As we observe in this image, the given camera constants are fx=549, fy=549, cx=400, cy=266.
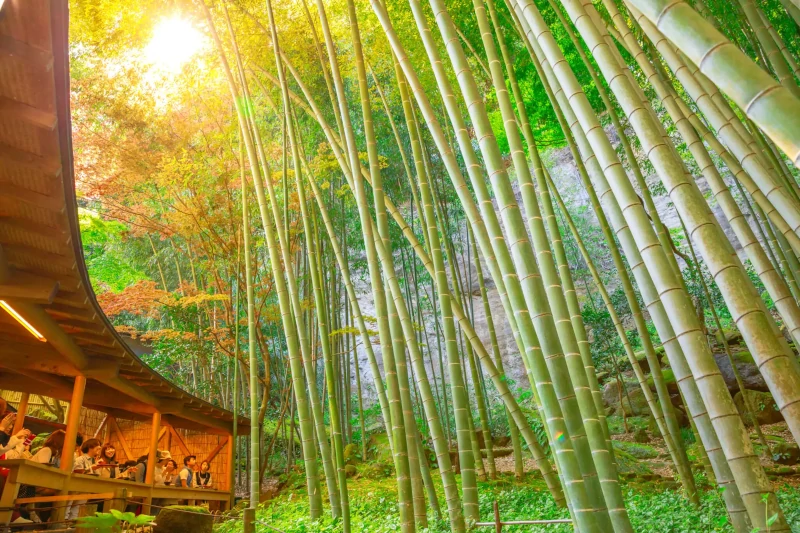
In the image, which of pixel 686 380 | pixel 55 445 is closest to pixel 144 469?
pixel 55 445

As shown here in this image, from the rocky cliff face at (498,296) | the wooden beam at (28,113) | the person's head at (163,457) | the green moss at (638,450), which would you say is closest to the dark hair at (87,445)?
the person's head at (163,457)

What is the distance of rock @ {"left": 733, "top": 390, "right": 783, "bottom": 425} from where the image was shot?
7.72 metres

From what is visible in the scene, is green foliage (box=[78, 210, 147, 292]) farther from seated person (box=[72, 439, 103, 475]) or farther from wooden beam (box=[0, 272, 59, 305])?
wooden beam (box=[0, 272, 59, 305])

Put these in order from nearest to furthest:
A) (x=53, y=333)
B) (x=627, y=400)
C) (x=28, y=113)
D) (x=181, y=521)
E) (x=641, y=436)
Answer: (x=28, y=113), (x=53, y=333), (x=181, y=521), (x=641, y=436), (x=627, y=400)

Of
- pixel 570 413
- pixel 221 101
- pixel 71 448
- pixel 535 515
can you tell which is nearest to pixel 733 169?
pixel 570 413

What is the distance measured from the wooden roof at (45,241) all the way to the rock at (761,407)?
745 cm

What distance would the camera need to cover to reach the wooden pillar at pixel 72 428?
4.12 m

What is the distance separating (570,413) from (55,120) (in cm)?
222

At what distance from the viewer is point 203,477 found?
6.61 meters

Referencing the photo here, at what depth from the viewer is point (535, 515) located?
12.3 feet

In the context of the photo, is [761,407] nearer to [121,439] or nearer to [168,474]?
[168,474]

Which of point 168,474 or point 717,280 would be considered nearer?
point 717,280

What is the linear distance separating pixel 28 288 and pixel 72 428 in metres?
1.60

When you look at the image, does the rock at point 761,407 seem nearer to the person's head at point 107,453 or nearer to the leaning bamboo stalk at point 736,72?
the person's head at point 107,453
